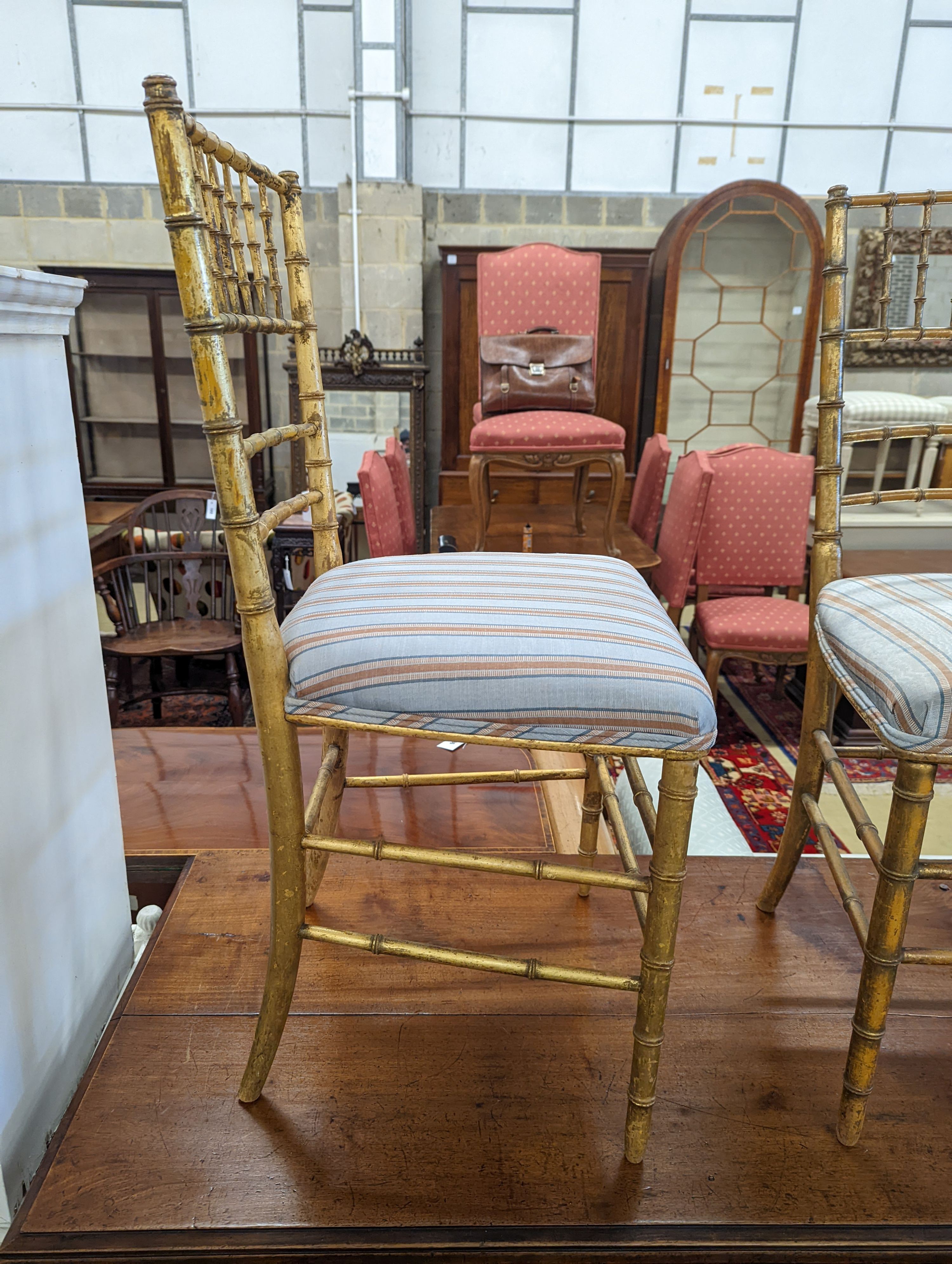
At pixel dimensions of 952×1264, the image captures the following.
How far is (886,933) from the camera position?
0.88 meters

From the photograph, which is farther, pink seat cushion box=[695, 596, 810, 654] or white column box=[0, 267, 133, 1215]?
pink seat cushion box=[695, 596, 810, 654]

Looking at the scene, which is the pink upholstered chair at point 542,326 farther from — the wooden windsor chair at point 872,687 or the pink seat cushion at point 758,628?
the wooden windsor chair at point 872,687

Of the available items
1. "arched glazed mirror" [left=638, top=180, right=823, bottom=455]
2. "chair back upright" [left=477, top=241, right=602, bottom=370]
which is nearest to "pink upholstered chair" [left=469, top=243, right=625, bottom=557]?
"chair back upright" [left=477, top=241, right=602, bottom=370]

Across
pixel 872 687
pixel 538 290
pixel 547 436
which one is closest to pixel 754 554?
pixel 547 436

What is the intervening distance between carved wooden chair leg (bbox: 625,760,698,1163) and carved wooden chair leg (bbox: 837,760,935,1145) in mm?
209

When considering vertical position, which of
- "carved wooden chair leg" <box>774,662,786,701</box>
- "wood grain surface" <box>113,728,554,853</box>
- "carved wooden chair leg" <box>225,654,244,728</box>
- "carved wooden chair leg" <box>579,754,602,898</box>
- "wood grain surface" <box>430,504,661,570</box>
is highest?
"carved wooden chair leg" <box>579,754,602,898</box>

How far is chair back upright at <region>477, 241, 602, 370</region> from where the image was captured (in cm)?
353

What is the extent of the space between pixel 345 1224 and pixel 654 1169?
33 cm

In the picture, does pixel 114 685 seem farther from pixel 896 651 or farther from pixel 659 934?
pixel 896 651

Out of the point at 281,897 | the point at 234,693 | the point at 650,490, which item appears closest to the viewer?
the point at 281,897

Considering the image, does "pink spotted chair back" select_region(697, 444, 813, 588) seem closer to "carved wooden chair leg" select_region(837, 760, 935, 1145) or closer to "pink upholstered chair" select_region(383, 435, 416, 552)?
"pink upholstered chair" select_region(383, 435, 416, 552)

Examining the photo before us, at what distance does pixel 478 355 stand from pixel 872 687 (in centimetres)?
408

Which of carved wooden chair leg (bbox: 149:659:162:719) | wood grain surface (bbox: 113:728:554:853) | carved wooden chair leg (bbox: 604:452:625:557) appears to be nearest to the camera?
wood grain surface (bbox: 113:728:554:853)

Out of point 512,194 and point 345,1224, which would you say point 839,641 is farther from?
point 512,194
